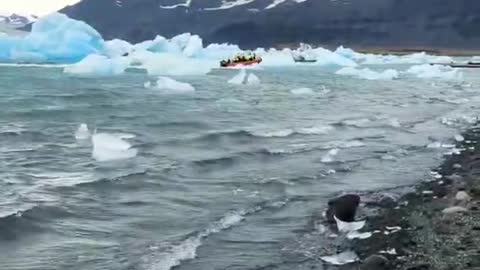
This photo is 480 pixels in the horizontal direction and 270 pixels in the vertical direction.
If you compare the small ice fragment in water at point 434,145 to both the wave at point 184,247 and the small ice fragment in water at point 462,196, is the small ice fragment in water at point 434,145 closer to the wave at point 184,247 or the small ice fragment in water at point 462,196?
the small ice fragment in water at point 462,196

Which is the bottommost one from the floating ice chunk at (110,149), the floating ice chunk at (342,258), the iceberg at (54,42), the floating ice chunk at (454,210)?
the floating ice chunk at (454,210)

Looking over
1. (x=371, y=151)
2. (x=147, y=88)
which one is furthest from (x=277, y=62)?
(x=371, y=151)

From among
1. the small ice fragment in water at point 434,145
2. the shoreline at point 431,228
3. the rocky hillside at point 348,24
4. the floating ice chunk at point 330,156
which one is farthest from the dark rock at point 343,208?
the rocky hillside at point 348,24

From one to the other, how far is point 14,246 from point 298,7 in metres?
164

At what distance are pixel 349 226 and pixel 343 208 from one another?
53 centimetres

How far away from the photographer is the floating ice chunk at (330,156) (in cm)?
1584

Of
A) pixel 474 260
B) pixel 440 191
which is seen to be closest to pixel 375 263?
pixel 474 260

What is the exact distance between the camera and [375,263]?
799 centimetres

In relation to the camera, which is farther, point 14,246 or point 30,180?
point 30,180

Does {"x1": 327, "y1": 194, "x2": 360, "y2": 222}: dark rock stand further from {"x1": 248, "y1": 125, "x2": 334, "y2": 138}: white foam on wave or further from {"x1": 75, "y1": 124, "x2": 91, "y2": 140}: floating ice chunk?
{"x1": 75, "y1": 124, "x2": 91, "y2": 140}: floating ice chunk

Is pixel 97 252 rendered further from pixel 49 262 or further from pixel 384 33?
pixel 384 33

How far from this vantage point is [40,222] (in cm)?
1032

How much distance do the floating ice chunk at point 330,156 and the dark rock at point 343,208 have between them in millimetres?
5093

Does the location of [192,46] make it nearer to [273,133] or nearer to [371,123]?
[371,123]
